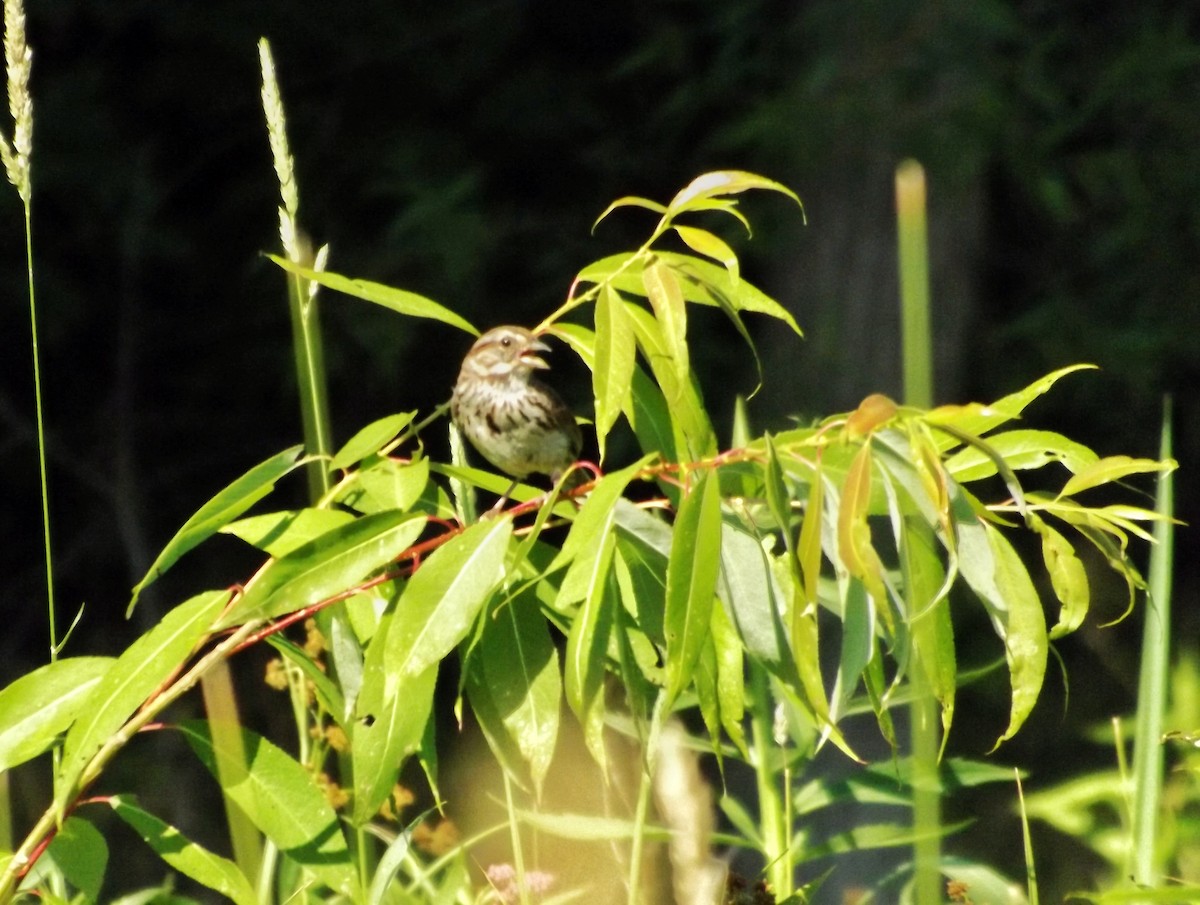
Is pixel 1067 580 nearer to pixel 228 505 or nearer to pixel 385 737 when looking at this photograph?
pixel 385 737

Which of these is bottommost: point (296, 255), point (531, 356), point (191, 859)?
point (191, 859)

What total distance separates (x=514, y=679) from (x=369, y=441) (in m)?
0.27

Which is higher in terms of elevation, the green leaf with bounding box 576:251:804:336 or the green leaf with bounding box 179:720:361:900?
the green leaf with bounding box 576:251:804:336

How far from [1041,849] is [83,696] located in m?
4.88

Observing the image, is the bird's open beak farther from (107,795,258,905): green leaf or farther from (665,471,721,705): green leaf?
(665,471,721,705): green leaf

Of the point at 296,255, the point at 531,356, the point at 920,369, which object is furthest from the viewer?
the point at 531,356

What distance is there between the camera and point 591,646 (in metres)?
1.46

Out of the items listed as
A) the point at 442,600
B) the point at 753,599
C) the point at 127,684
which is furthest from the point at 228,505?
the point at 753,599

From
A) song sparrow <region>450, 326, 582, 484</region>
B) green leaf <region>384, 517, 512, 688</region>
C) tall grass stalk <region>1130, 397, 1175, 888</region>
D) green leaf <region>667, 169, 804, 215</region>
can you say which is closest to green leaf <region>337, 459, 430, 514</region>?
green leaf <region>384, 517, 512, 688</region>

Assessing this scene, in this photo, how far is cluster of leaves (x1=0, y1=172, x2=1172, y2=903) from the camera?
1.37 metres

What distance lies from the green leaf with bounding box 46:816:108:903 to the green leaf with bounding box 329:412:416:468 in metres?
0.43

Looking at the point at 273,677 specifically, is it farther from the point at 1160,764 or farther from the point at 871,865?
the point at 871,865

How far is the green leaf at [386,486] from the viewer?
1.62 meters

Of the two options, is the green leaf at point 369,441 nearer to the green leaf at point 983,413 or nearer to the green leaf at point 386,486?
the green leaf at point 386,486
